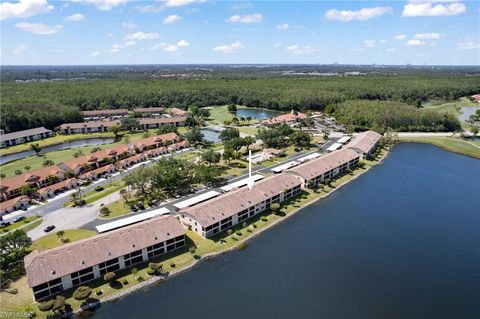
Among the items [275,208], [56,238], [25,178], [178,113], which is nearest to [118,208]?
[56,238]

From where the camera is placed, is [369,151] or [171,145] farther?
[171,145]

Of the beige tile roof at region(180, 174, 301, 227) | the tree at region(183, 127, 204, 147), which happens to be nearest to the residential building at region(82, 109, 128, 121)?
the tree at region(183, 127, 204, 147)

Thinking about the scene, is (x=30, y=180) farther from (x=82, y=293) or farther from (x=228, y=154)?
(x=228, y=154)

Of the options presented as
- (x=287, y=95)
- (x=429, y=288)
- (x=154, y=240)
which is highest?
(x=287, y=95)

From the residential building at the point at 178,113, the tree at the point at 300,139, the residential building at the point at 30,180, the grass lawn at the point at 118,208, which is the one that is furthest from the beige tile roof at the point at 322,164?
the residential building at the point at 178,113

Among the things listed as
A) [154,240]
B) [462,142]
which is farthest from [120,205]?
[462,142]

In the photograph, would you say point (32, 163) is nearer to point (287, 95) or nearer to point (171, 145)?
point (171, 145)

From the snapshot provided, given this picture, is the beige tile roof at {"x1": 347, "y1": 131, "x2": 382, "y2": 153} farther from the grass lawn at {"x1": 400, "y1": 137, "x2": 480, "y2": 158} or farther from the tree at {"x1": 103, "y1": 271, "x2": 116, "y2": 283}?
the tree at {"x1": 103, "y1": 271, "x2": 116, "y2": 283}
